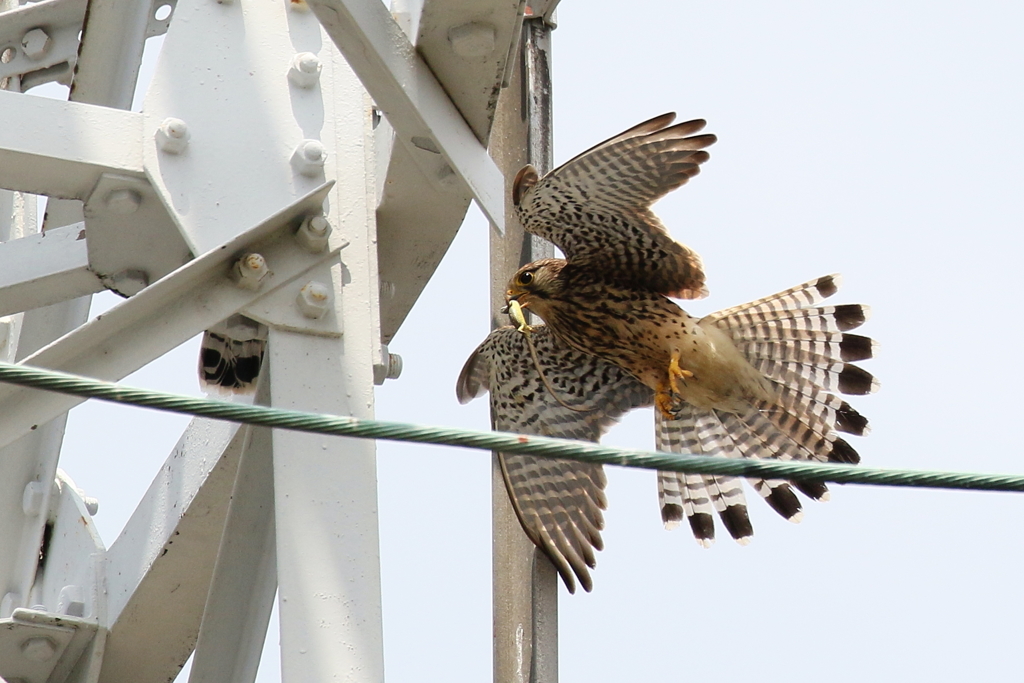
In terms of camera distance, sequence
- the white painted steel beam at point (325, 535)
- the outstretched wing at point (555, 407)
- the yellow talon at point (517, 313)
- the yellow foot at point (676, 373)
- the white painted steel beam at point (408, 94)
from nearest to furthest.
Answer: the white painted steel beam at point (325, 535), the white painted steel beam at point (408, 94), the yellow talon at point (517, 313), the outstretched wing at point (555, 407), the yellow foot at point (676, 373)

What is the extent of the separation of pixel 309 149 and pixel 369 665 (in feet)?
3.14

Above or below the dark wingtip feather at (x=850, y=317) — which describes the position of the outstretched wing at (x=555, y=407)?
below

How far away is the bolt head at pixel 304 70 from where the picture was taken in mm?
2941

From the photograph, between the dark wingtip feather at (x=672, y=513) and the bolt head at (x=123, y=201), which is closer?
the bolt head at (x=123, y=201)

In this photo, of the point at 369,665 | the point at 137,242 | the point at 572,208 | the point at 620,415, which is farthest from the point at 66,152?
the point at 620,415

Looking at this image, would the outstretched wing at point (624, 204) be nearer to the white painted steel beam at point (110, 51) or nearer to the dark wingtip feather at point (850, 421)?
the dark wingtip feather at point (850, 421)

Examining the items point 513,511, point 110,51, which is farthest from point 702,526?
point 110,51

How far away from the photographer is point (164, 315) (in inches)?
104

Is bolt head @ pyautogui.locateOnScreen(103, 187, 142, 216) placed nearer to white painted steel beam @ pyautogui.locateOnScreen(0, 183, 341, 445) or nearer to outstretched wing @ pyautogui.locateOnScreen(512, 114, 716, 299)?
white painted steel beam @ pyautogui.locateOnScreen(0, 183, 341, 445)

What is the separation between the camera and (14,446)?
3.74 meters

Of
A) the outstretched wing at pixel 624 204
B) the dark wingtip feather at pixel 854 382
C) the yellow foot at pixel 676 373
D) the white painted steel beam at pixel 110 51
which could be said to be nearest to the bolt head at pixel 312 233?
the white painted steel beam at pixel 110 51

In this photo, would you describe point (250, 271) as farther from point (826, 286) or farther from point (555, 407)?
point (826, 286)

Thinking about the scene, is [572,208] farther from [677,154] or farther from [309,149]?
[309,149]

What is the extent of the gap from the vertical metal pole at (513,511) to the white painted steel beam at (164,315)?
1.09m
